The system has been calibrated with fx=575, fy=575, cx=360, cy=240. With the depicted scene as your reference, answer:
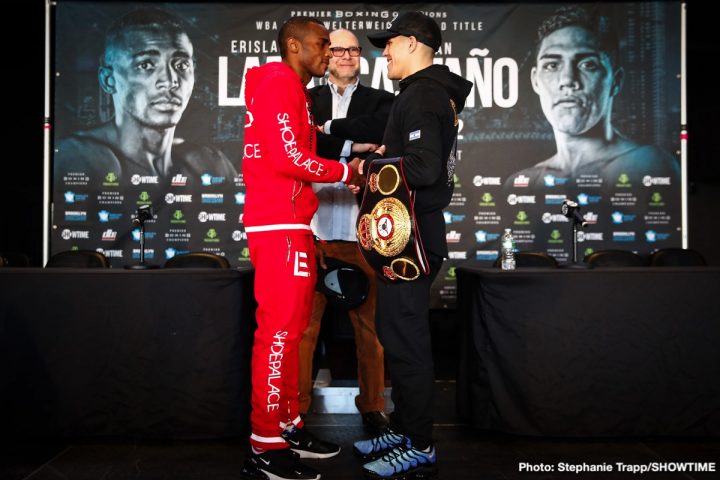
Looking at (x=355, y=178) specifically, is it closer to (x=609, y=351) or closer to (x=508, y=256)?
(x=508, y=256)

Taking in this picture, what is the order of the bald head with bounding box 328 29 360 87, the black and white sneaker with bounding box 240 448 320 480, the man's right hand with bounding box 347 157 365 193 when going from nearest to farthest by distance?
1. the black and white sneaker with bounding box 240 448 320 480
2. the man's right hand with bounding box 347 157 365 193
3. the bald head with bounding box 328 29 360 87

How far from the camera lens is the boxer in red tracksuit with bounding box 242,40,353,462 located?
2.07m

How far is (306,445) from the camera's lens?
7.46ft

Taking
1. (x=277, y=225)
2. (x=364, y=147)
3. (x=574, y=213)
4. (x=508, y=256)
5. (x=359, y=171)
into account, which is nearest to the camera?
(x=277, y=225)

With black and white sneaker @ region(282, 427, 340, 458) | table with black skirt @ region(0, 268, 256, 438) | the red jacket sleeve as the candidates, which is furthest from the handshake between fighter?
black and white sneaker @ region(282, 427, 340, 458)

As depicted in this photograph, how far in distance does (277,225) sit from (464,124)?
3.04 m

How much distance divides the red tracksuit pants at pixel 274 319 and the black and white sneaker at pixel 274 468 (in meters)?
0.03

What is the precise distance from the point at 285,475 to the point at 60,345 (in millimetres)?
1096

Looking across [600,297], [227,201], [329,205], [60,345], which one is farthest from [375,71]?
[60,345]

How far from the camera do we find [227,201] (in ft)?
15.6

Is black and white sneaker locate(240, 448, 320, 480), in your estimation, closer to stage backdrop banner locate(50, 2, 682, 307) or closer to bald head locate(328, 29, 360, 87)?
bald head locate(328, 29, 360, 87)

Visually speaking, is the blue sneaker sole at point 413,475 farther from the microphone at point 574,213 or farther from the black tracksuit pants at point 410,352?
the microphone at point 574,213

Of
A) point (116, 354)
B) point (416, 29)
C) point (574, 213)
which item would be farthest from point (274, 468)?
point (574, 213)

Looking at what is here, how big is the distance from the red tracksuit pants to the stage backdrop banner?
265 cm
